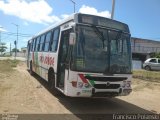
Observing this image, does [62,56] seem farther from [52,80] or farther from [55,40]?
[52,80]

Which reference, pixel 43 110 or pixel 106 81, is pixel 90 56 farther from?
pixel 43 110

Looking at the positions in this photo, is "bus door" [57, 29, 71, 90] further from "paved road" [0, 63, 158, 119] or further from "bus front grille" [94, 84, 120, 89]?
"bus front grille" [94, 84, 120, 89]

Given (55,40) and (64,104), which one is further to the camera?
(55,40)

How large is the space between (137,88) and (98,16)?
291 inches

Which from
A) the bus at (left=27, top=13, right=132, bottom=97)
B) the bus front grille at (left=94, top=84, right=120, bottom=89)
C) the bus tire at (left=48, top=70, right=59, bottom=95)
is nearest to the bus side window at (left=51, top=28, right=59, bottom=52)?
the bus tire at (left=48, top=70, right=59, bottom=95)

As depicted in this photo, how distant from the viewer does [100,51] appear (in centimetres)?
1051

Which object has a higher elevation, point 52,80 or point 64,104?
point 52,80

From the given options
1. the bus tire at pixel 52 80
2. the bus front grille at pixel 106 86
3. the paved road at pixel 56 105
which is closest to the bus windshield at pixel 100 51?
the bus front grille at pixel 106 86

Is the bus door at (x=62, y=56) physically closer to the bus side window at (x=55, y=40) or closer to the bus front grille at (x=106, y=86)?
the bus side window at (x=55, y=40)

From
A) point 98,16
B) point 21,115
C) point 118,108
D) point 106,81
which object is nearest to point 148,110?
point 118,108

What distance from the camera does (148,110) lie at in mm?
11242

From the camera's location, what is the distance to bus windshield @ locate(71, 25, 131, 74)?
401 inches

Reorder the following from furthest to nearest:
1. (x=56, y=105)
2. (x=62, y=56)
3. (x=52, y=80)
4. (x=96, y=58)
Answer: (x=52, y=80)
(x=62, y=56)
(x=56, y=105)
(x=96, y=58)

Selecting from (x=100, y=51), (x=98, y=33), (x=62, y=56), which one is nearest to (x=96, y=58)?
(x=100, y=51)
